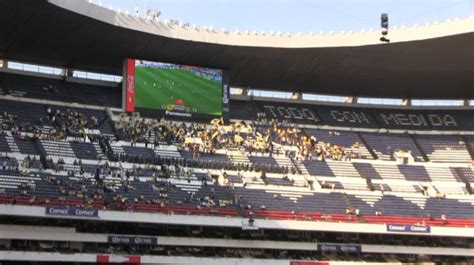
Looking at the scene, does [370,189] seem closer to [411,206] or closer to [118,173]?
[411,206]

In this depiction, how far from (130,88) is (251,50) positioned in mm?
8686

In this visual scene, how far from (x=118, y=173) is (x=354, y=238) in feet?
52.5

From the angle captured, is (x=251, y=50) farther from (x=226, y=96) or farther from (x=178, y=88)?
(x=178, y=88)

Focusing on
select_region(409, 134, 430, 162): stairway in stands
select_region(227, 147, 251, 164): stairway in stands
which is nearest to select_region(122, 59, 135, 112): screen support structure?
select_region(227, 147, 251, 164): stairway in stands

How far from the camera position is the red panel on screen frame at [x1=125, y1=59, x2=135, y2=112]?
46.9 meters

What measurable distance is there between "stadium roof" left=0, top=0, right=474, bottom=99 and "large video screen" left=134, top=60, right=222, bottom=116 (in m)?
0.69

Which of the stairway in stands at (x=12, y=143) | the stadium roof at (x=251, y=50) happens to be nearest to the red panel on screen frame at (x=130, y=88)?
the stadium roof at (x=251, y=50)

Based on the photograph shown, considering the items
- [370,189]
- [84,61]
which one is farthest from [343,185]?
[84,61]

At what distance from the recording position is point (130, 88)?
154ft

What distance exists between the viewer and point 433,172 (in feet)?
164

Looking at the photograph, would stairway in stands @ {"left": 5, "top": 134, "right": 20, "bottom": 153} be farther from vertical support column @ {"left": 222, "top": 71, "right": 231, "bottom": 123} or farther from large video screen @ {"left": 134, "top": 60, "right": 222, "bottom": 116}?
vertical support column @ {"left": 222, "top": 71, "right": 231, "bottom": 123}

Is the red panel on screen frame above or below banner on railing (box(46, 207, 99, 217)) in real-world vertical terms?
above

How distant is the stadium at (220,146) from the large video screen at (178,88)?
0.09 meters

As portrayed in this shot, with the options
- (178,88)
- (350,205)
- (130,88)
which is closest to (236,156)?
(178,88)
